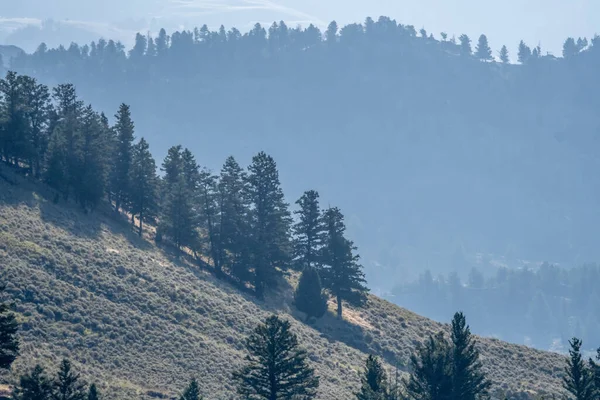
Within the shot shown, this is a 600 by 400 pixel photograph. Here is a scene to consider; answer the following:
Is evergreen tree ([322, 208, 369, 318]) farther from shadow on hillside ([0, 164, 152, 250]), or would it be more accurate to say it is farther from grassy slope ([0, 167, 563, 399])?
shadow on hillside ([0, 164, 152, 250])

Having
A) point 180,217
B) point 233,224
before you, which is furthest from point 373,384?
point 233,224

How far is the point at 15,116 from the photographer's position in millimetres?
76500

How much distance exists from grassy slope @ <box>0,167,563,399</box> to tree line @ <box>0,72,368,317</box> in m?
2.91

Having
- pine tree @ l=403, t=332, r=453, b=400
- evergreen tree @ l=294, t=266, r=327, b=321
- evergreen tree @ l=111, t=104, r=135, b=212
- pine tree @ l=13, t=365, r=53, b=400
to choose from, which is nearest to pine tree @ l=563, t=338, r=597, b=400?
pine tree @ l=403, t=332, r=453, b=400

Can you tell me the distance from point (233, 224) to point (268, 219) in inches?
146

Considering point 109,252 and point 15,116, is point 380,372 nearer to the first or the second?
point 109,252

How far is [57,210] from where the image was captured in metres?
71.3

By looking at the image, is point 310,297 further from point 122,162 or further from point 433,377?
point 433,377

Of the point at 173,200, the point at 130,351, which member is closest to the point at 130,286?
the point at 130,351

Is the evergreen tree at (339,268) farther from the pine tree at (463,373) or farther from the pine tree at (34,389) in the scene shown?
the pine tree at (34,389)

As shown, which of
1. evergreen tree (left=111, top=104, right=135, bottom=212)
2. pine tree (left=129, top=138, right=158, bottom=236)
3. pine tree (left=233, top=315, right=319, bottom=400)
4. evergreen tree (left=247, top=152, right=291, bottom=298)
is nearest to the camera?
pine tree (left=233, top=315, right=319, bottom=400)

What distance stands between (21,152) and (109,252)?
53.7 ft

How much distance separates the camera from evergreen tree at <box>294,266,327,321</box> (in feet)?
249

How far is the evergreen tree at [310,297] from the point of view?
75.9 m
